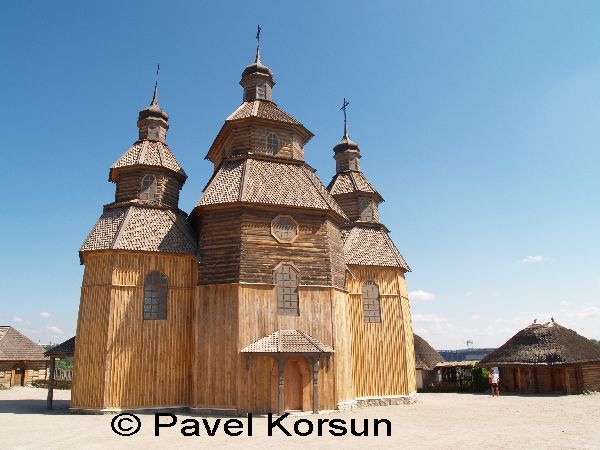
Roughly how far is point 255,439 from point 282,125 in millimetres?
14335

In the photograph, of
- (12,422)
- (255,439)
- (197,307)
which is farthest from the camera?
(197,307)

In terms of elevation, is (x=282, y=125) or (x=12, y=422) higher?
(x=282, y=125)

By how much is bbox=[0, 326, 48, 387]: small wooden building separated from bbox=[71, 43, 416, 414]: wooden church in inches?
819

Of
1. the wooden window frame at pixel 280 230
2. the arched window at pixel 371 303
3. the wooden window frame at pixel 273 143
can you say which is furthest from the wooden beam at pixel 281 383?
the wooden window frame at pixel 273 143

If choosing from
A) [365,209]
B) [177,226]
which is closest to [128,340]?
[177,226]

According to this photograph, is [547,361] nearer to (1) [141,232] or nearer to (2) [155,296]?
(2) [155,296]

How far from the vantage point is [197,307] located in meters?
18.7

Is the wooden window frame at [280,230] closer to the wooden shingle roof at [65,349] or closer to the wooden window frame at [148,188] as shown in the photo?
the wooden window frame at [148,188]

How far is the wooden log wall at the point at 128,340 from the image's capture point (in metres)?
18.3

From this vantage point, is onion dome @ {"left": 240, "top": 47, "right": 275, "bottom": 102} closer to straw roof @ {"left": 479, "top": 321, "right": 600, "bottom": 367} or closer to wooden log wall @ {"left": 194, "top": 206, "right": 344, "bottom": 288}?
wooden log wall @ {"left": 194, "top": 206, "right": 344, "bottom": 288}

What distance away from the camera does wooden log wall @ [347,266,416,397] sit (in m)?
22.3

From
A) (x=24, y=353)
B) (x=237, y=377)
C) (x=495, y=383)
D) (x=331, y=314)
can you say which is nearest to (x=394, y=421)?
(x=331, y=314)

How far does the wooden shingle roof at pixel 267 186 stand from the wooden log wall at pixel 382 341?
455 centimetres

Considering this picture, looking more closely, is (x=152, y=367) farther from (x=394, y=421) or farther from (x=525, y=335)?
(x=525, y=335)
